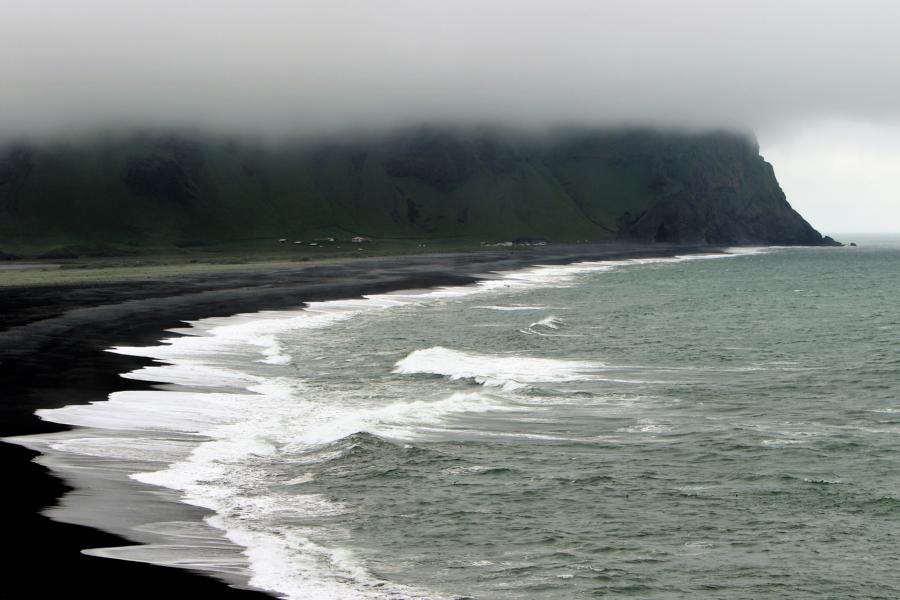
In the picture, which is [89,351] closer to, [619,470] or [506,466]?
[506,466]

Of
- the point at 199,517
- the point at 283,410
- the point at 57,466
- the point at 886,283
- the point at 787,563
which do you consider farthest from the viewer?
the point at 886,283

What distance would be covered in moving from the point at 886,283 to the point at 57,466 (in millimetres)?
130180

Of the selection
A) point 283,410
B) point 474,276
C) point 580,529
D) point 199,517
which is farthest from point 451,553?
point 474,276

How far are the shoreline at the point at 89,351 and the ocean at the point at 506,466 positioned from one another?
1075 mm

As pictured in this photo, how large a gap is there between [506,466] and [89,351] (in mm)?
28711

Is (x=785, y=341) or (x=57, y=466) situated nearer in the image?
(x=57, y=466)

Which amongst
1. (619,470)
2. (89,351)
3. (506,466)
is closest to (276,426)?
(506,466)

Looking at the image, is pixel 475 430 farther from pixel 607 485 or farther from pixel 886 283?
pixel 886 283

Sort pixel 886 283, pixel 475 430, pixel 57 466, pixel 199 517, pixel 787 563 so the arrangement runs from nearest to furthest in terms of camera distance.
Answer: pixel 787 563, pixel 199 517, pixel 57 466, pixel 475 430, pixel 886 283

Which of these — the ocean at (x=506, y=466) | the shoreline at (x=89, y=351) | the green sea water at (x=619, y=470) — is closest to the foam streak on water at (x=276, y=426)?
the ocean at (x=506, y=466)

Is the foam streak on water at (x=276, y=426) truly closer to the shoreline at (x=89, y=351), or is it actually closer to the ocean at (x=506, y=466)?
the ocean at (x=506, y=466)

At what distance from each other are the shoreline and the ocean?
1075 millimetres

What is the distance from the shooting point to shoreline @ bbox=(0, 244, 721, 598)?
705 inches

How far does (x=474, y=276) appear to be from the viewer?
449 ft
